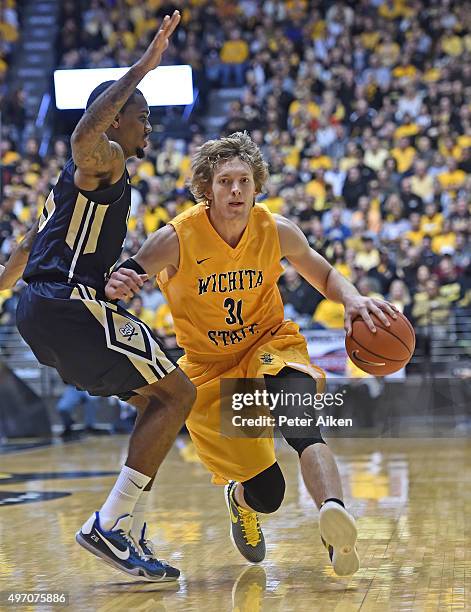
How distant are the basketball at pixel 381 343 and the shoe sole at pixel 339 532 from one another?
66 cm

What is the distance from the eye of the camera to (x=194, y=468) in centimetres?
838

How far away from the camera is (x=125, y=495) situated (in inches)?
154

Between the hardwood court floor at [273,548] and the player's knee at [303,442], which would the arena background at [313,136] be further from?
the player's knee at [303,442]

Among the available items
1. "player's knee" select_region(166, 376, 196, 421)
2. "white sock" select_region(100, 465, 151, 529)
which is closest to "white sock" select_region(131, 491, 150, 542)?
"white sock" select_region(100, 465, 151, 529)

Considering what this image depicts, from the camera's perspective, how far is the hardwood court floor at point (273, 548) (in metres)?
3.61

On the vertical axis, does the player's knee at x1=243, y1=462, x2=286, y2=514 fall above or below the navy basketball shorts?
below

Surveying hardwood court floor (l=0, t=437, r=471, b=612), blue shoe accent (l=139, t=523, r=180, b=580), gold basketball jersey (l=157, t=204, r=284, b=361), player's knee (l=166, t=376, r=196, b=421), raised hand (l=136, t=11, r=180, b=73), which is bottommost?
hardwood court floor (l=0, t=437, r=471, b=612)

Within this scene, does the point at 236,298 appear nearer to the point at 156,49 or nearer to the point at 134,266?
the point at 134,266

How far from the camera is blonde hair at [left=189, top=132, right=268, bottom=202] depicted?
426 cm

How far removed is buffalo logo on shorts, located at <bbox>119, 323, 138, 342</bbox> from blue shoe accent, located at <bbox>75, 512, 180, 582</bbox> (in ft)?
2.13

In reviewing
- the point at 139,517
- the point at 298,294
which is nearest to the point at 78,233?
the point at 139,517

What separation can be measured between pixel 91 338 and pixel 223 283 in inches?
26.5

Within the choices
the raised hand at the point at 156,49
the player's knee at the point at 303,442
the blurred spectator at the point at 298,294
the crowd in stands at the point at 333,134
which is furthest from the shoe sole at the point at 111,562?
the blurred spectator at the point at 298,294

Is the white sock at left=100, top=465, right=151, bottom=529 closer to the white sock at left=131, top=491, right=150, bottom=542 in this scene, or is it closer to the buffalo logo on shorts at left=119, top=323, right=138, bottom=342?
the white sock at left=131, top=491, right=150, bottom=542
